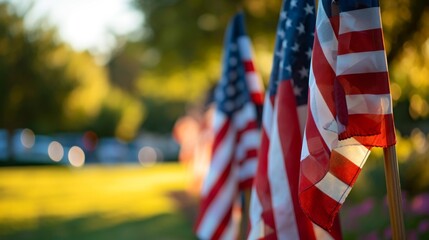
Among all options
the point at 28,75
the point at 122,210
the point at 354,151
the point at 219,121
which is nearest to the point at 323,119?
the point at 354,151

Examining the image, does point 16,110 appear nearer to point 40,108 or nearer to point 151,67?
point 40,108

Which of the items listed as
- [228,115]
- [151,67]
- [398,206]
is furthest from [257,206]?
[151,67]

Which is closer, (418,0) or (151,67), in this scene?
(418,0)

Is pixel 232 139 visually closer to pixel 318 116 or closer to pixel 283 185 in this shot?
pixel 283 185

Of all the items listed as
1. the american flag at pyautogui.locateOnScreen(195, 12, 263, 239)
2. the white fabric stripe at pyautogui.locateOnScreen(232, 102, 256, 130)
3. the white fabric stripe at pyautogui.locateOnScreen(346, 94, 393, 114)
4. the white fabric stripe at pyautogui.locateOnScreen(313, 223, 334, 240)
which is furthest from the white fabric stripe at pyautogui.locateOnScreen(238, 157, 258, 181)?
the white fabric stripe at pyautogui.locateOnScreen(346, 94, 393, 114)

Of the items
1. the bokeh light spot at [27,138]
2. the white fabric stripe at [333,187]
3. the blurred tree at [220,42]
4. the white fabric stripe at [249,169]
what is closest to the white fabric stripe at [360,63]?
the white fabric stripe at [333,187]

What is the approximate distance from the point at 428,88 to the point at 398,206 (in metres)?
9.04

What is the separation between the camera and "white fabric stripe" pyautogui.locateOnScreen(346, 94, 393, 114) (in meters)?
3.65

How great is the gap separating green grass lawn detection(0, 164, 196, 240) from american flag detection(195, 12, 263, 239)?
4.59 metres

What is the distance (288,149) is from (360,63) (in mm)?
944

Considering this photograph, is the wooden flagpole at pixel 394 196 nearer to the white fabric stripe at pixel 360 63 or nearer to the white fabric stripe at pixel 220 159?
the white fabric stripe at pixel 360 63

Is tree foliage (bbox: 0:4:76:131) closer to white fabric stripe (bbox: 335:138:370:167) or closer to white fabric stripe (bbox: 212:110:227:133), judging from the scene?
white fabric stripe (bbox: 212:110:227:133)

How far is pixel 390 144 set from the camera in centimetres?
368

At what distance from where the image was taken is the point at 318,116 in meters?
3.79
